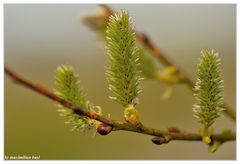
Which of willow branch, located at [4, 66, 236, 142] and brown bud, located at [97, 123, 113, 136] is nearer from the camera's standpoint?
willow branch, located at [4, 66, 236, 142]

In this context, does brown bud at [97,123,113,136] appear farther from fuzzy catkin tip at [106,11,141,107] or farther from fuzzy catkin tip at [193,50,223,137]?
fuzzy catkin tip at [193,50,223,137]

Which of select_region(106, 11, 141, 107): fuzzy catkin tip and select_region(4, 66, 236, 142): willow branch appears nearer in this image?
select_region(4, 66, 236, 142): willow branch

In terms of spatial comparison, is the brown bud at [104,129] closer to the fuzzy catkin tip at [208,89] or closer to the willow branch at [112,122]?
the willow branch at [112,122]

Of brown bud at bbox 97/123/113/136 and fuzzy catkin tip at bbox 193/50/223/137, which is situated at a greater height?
fuzzy catkin tip at bbox 193/50/223/137

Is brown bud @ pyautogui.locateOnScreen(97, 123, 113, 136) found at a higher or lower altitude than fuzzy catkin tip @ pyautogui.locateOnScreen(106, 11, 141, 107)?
lower

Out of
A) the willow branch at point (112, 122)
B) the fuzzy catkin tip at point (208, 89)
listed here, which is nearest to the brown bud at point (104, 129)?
the willow branch at point (112, 122)

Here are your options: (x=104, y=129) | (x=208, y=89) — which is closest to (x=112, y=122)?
(x=104, y=129)

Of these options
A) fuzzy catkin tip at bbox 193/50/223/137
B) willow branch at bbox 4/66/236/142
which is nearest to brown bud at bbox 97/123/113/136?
willow branch at bbox 4/66/236/142

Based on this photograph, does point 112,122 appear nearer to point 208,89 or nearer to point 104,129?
point 104,129

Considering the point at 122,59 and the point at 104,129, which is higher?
the point at 122,59

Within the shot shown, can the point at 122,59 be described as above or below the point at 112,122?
above

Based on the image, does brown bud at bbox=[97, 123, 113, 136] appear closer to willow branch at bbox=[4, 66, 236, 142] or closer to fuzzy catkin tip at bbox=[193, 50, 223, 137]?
willow branch at bbox=[4, 66, 236, 142]

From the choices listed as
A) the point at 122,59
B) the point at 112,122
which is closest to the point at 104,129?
the point at 112,122
